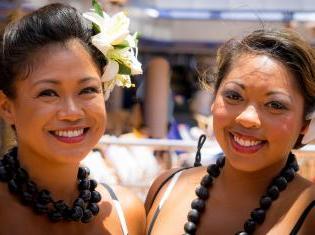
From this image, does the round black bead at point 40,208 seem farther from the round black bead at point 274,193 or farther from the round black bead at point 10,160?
the round black bead at point 274,193

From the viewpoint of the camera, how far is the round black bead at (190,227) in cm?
231

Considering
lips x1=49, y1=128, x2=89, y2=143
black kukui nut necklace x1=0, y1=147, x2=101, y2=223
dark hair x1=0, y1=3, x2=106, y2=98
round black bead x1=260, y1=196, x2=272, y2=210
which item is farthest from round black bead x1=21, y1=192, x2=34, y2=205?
round black bead x1=260, y1=196, x2=272, y2=210

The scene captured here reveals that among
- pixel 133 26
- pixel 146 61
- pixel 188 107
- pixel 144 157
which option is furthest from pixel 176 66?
pixel 144 157

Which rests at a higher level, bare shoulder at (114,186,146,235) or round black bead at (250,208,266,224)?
round black bead at (250,208,266,224)

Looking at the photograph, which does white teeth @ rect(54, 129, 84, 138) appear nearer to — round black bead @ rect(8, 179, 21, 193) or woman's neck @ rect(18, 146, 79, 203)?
woman's neck @ rect(18, 146, 79, 203)

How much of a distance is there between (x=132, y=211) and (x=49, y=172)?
38cm

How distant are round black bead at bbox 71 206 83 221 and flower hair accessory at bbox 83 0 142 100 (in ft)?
1.49

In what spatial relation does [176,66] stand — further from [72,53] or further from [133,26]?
[72,53]

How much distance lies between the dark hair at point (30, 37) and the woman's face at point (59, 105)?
27mm

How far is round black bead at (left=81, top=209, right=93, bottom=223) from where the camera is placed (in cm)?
223

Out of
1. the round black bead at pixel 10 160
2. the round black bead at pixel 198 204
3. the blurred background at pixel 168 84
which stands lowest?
the blurred background at pixel 168 84

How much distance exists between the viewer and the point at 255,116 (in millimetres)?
2191

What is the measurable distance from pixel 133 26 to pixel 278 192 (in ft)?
18.0

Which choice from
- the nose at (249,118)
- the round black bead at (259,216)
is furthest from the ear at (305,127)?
the round black bead at (259,216)
